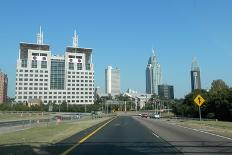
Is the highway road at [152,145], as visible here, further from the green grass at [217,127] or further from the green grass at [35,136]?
the green grass at [217,127]

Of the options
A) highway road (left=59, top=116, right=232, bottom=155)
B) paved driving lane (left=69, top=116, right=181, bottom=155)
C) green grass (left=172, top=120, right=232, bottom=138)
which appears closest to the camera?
paved driving lane (left=69, top=116, right=181, bottom=155)

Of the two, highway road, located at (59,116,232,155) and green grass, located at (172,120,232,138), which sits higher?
green grass, located at (172,120,232,138)

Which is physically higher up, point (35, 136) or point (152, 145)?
point (35, 136)

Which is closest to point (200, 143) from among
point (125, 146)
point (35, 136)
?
point (125, 146)

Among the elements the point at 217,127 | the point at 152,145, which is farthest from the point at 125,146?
the point at 217,127

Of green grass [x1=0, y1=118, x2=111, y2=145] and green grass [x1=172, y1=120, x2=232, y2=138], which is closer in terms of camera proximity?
green grass [x1=0, y1=118, x2=111, y2=145]

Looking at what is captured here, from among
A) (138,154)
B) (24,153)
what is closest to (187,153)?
(138,154)

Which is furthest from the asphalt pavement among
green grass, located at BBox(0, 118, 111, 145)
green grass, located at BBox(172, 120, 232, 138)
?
green grass, located at BBox(0, 118, 111, 145)

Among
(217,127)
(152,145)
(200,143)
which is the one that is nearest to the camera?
(152,145)

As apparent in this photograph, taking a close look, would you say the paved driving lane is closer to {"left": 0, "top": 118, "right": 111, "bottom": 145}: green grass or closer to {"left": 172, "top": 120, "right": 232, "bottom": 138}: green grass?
{"left": 0, "top": 118, "right": 111, "bottom": 145}: green grass

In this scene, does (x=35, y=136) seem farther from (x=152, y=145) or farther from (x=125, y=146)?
(x=152, y=145)

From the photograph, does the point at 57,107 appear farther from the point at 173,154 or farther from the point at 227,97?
the point at 173,154

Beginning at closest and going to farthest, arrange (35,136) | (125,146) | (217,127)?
(125,146) < (35,136) < (217,127)

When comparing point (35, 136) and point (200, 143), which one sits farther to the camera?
point (35, 136)
